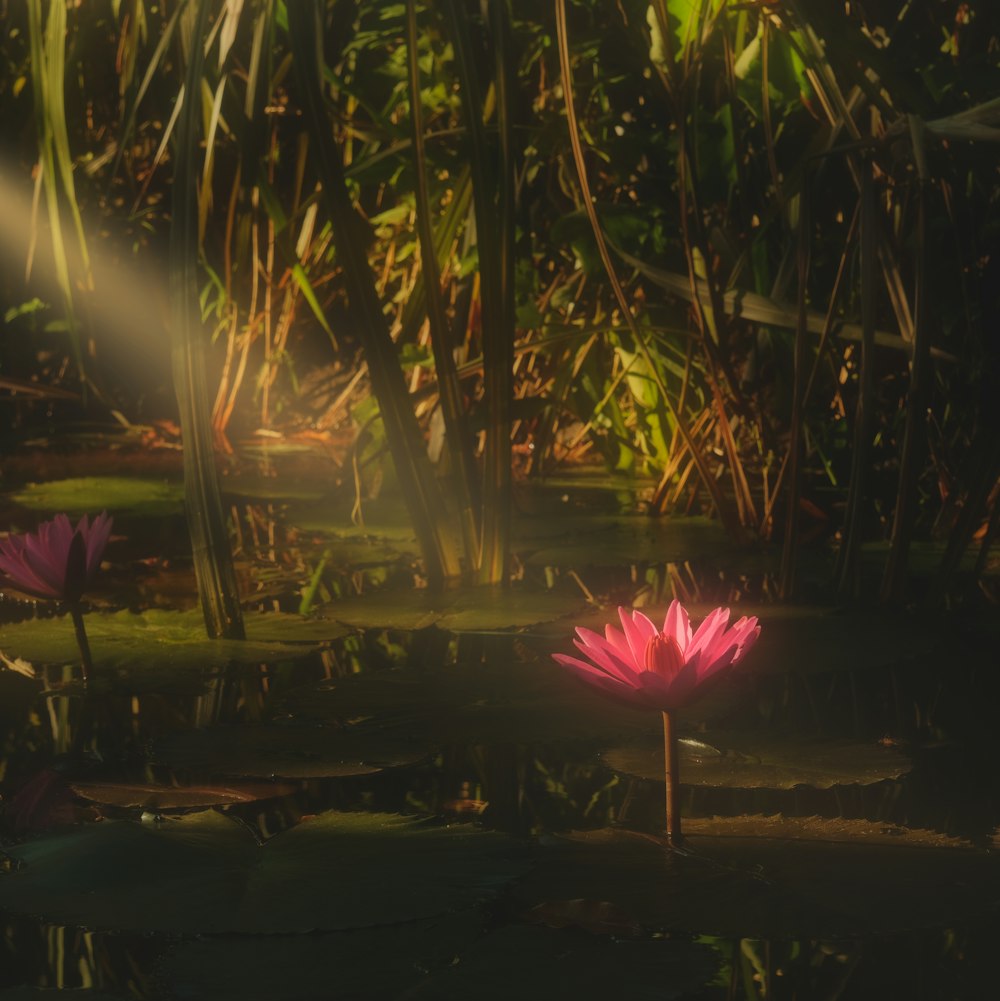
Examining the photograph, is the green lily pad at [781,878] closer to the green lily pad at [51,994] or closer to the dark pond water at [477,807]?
the dark pond water at [477,807]

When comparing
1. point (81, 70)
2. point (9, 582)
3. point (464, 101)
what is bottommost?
point (9, 582)

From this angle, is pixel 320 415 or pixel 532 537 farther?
pixel 320 415

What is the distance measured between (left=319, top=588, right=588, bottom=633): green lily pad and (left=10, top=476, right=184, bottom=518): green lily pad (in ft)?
3.12

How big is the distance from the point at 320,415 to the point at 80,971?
351cm

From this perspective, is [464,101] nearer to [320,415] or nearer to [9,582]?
[9,582]

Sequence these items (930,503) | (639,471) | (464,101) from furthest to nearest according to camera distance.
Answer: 1. (639,471)
2. (930,503)
3. (464,101)

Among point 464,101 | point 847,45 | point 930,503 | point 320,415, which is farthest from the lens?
point 320,415

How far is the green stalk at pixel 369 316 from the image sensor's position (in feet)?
5.29

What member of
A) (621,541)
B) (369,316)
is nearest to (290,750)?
(369,316)

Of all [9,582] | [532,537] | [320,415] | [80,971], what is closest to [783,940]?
[80,971]

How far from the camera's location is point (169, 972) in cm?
77

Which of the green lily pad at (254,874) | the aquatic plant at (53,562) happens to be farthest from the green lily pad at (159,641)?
the green lily pad at (254,874)

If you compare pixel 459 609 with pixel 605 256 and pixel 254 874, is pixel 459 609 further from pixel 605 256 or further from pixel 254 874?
pixel 254 874

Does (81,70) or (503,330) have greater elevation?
(81,70)
